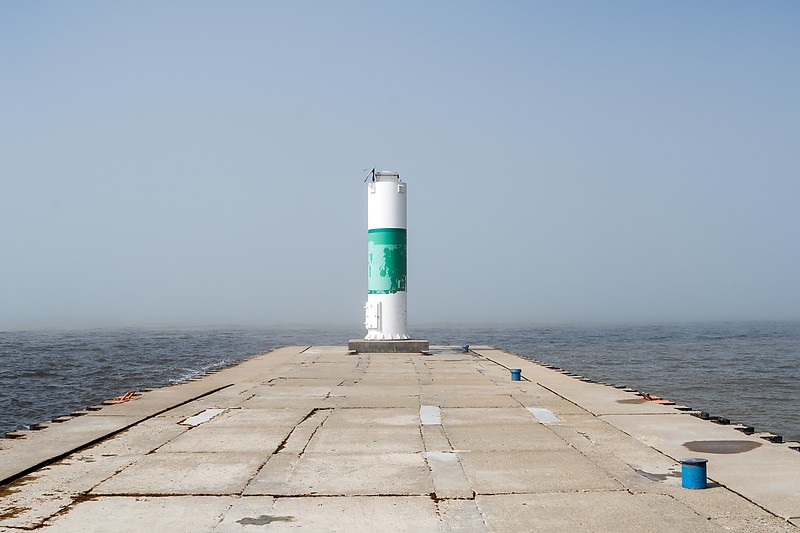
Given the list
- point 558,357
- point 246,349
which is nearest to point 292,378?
point 558,357

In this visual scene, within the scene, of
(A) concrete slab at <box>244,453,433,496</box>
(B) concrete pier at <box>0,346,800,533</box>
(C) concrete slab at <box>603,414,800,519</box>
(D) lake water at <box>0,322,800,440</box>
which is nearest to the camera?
(B) concrete pier at <box>0,346,800,533</box>

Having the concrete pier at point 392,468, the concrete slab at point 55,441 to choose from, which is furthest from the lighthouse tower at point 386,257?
the concrete slab at point 55,441

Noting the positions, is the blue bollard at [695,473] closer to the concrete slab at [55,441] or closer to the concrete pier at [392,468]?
the concrete pier at [392,468]

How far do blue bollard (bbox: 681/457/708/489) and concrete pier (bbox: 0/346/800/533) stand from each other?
0.14 metres

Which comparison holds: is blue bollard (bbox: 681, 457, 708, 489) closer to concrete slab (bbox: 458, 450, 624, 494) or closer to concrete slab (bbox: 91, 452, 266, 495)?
concrete slab (bbox: 458, 450, 624, 494)

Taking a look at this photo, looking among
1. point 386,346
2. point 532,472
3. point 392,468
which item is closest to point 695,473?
point 532,472

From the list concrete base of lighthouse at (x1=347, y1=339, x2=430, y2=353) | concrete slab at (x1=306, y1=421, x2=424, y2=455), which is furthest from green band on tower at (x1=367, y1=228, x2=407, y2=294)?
concrete slab at (x1=306, y1=421, x2=424, y2=455)

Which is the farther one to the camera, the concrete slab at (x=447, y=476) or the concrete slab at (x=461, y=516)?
the concrete slab at (x=447, y=476)

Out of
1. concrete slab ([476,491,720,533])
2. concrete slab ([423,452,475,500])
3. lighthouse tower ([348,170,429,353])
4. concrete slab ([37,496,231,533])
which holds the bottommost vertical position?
concrete slab ([37,496,231,533])

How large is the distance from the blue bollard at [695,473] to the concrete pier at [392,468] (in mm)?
137

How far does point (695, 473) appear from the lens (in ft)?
27.1

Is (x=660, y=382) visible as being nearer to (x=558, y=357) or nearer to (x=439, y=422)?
(x=558, y=357)

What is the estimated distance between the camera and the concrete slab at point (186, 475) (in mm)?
8508

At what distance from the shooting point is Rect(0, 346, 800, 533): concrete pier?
7363 millimetres
